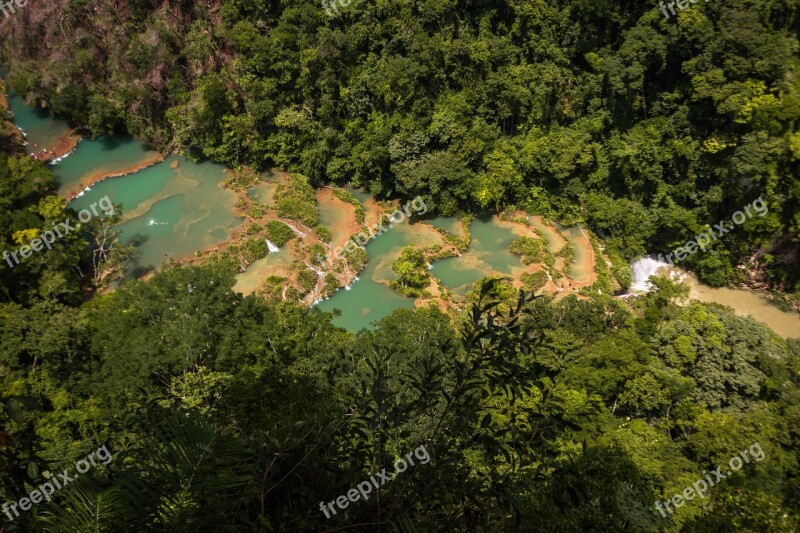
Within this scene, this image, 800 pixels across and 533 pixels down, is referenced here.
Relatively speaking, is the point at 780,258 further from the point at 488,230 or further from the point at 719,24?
the point at 488,230

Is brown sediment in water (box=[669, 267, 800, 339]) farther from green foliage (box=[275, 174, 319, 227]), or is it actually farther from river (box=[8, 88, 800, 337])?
green foliage (box=[275, 174, 319, 227])

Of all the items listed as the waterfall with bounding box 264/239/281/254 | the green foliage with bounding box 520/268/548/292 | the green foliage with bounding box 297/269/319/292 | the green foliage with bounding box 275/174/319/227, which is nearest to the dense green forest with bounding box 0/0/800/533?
the green foliage with bounding box 275/174/319/227

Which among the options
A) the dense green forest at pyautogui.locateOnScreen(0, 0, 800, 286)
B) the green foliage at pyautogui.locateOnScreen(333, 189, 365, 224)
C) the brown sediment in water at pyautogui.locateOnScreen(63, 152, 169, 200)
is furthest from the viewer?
the brown sediment in water at pyautogui.locateOnScreen(63, 152, 169, 200)

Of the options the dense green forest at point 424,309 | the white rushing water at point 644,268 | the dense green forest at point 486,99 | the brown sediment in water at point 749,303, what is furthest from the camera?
the white rushing water at point 644,268

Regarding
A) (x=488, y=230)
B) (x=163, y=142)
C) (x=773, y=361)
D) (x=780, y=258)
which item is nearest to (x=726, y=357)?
(x=773, y=361)

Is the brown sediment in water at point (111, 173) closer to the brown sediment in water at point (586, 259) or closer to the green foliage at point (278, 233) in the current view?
the green foliage at point (278, 233)

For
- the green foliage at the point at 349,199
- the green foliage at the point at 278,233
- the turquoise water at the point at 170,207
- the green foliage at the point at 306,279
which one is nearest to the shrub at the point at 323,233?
the green foliage at the point at 278,233
